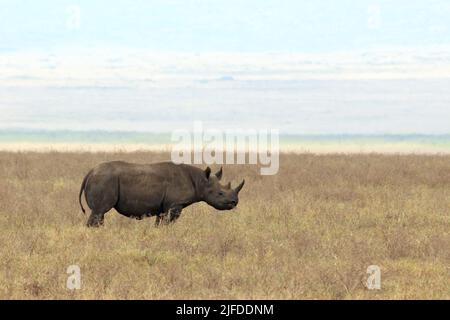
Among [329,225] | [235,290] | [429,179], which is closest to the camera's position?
[235,290]

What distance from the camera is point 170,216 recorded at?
534 inches

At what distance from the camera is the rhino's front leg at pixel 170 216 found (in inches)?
532

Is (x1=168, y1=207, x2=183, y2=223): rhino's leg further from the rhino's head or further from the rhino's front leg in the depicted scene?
the rhino's head

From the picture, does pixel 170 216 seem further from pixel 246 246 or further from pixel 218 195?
pixel 246 246

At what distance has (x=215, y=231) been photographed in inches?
523

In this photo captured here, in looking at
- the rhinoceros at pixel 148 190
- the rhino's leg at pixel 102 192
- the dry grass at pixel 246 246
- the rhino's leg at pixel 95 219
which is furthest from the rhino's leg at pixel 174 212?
the rhino's leg at pixel 95 219

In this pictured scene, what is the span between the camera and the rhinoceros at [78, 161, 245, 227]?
1312cm

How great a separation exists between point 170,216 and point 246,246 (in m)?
1.88

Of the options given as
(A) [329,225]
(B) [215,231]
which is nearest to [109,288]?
(B) [215,231]

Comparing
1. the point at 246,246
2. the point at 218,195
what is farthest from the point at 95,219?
the point at 246,246

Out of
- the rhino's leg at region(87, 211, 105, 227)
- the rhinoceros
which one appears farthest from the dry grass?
the rhinoceros

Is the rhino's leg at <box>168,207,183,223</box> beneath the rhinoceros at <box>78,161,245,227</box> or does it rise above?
beneath
